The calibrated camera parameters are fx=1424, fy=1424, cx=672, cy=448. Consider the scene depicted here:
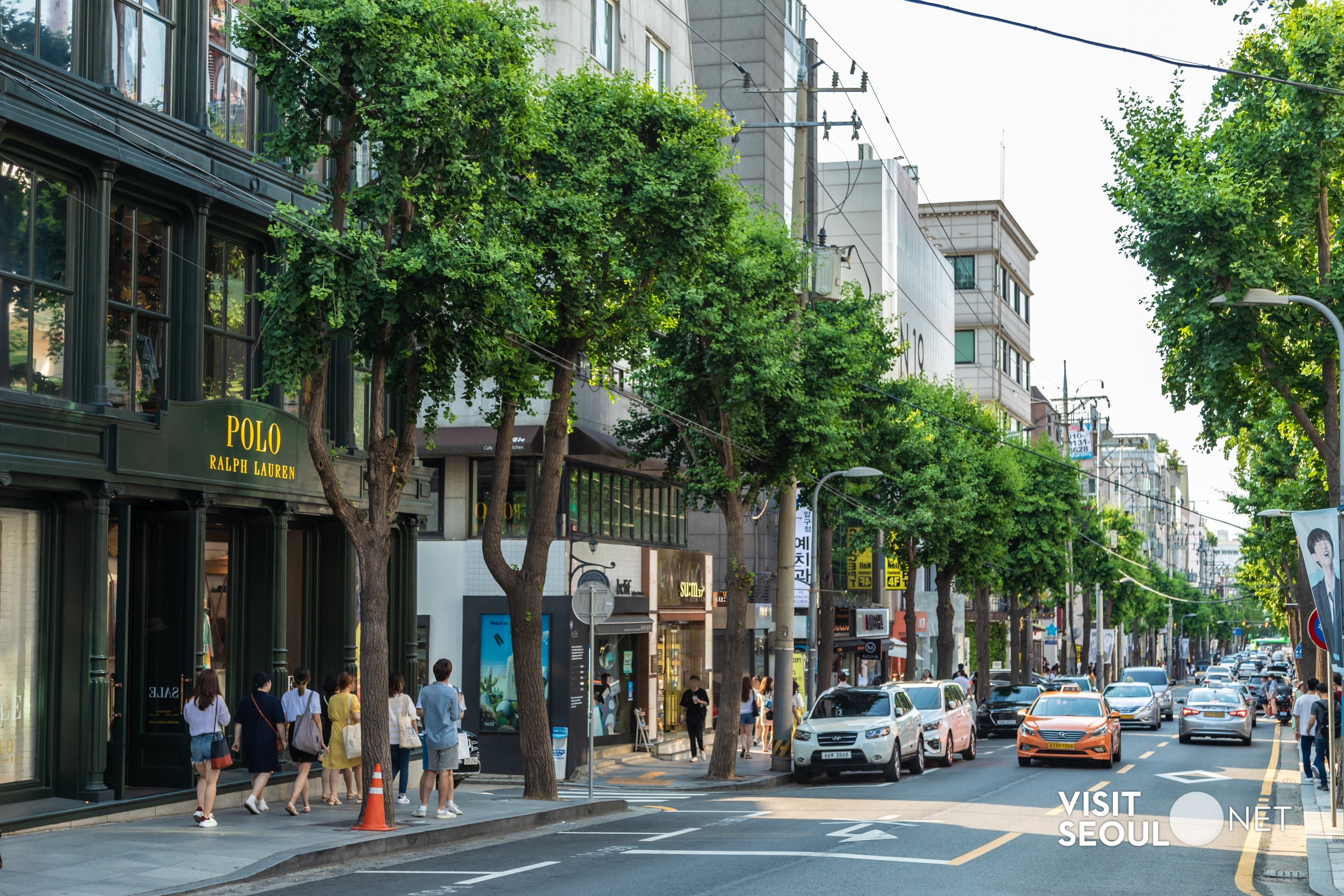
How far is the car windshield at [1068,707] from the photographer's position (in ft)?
97.7

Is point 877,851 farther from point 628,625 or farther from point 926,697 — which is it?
point 926,697

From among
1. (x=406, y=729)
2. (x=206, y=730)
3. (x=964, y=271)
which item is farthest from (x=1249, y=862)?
(x=964, y=271)

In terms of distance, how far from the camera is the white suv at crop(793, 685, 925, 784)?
26.9m

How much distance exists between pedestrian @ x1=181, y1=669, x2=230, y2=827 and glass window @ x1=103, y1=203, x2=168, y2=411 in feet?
11.8

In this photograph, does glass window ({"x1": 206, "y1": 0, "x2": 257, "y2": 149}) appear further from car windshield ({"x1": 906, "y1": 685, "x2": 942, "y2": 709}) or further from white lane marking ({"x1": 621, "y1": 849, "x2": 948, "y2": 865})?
car windshield ({"x1": 906, "y1": 685, "x2": 942, "y2": 709})

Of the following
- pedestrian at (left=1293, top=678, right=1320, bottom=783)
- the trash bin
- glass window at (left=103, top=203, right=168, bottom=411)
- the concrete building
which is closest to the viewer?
glass window at (left=103, top=203, right=168, bottom=411)

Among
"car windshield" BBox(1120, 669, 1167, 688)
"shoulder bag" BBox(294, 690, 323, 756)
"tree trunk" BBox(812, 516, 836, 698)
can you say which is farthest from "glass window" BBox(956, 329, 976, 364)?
"shoulder bag" BBox(294, 690, 323, 756)

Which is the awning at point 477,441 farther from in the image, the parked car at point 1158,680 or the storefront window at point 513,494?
the parked car at point 1158,680

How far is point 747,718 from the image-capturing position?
32.9 m

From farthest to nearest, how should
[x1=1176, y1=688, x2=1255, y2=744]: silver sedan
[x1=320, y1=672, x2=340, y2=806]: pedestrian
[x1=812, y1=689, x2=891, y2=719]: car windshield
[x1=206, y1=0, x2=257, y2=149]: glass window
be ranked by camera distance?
[x1=1176, y1=688, x2=1255, y2=744]: silver sedan, [x1=812, y1=689, x2=891, y2=719]: car windshield, [x1=206, y1=0, x2=257, y2=149]: glass window, [x1=320, y1=672, x2=340, y2=806]: pedestrian

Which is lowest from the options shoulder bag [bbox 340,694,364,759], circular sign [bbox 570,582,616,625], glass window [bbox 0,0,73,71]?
shoulder bag [bbox 340,694,364,759]

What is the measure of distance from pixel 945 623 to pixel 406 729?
30.1m

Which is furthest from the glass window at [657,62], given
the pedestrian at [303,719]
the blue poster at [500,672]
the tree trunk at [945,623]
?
the pedestrian at [303,719]

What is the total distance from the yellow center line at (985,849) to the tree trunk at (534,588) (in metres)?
7.13
